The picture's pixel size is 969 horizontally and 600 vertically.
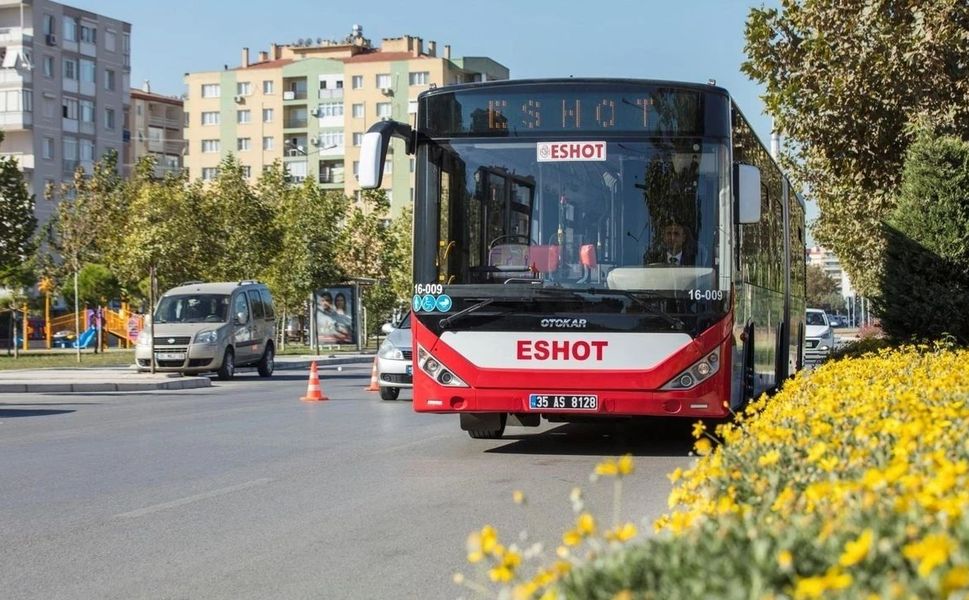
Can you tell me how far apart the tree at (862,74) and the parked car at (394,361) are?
6.54 m

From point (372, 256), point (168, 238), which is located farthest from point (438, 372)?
point (372, 256)

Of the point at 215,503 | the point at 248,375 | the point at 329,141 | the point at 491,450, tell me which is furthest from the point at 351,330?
the point at 329,141

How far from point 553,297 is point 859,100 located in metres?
10.1

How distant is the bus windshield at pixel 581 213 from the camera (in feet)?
43.1

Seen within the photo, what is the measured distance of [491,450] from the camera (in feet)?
46.9

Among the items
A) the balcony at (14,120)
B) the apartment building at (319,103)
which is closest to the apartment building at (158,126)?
the apartment building at (319,103)

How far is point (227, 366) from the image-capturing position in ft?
111

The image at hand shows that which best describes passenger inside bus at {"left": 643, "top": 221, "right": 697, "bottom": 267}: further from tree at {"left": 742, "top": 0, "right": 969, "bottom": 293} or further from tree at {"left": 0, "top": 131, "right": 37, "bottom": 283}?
tree at {"left": 0, "top": 131, "right": 37, "bottom": 283}

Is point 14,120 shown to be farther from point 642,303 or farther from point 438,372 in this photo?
point 642,303

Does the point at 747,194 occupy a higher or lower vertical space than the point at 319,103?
lower

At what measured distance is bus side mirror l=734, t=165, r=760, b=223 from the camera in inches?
521

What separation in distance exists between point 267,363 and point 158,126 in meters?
99.9

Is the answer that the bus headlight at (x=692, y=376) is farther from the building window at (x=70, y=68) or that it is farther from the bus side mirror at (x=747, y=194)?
the building window at (x=70, y=68)

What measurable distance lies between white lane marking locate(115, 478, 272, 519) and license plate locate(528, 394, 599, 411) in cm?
264
